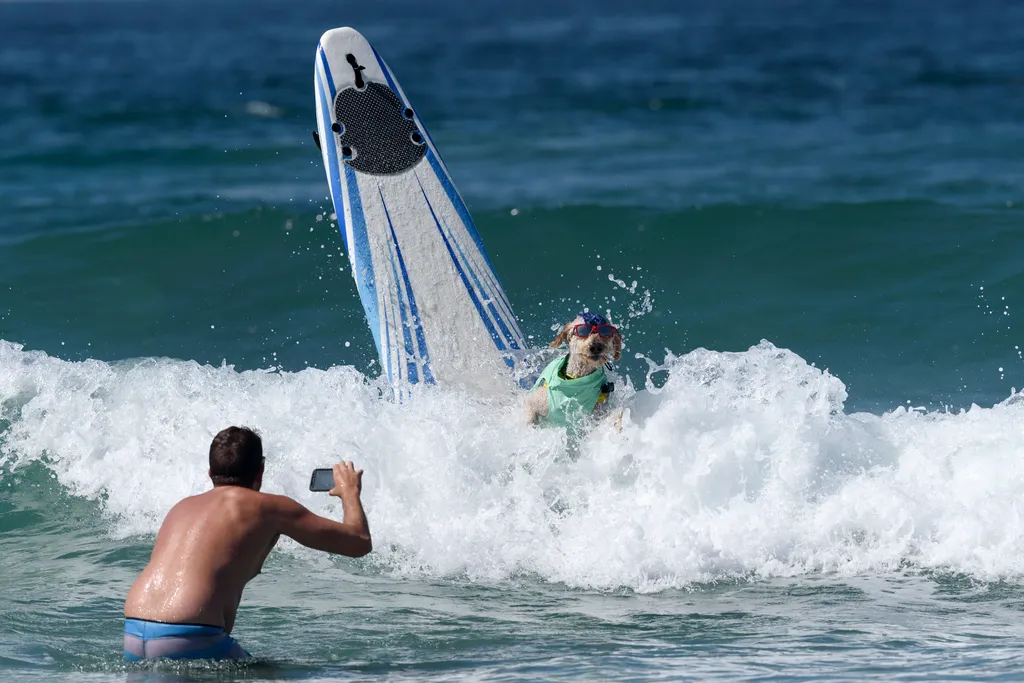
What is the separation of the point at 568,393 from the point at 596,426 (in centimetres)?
32

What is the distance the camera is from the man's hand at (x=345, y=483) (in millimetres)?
4668

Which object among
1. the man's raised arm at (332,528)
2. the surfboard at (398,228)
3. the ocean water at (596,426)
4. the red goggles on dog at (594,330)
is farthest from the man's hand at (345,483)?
the surfboard at (398,228)

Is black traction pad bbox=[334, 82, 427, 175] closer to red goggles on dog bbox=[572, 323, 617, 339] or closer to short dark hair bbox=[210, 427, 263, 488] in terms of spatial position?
red goggles on dog bbox=[572, 323, 617, 339]

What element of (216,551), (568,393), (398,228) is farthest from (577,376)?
(216,551)

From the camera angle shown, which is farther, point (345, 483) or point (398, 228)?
point (398, 228)

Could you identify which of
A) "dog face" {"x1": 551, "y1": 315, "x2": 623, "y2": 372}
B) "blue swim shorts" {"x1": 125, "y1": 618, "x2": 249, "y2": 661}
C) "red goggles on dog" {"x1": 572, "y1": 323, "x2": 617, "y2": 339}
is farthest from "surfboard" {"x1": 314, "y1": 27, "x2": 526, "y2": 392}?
"blue swim shorts" {"x1": 125, "y1": 618, "x2": 249, "y2": 661}

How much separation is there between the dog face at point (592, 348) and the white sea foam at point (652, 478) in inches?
20.8

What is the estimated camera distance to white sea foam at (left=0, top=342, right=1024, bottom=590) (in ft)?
21.8

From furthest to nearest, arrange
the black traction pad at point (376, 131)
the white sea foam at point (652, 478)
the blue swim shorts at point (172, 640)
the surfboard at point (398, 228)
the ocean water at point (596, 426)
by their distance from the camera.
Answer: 1. the black traction pad at point (376, 131)
2. the surfboard at point (398, 228)
3. the white sea foam at point (652, 478)
4. the ocean water at point (596, 426)
5. the blue swim shorts at point (172, 640)

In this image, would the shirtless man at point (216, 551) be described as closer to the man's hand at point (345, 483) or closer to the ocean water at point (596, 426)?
the man's hand at point (345, 483)

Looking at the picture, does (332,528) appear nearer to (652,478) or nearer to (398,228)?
(652,478)

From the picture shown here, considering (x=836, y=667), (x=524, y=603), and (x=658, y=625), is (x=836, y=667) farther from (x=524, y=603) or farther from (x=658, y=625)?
(x=524, y=603)

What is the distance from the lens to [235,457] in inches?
184

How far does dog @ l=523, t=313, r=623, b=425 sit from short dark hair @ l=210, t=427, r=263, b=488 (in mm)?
2543
